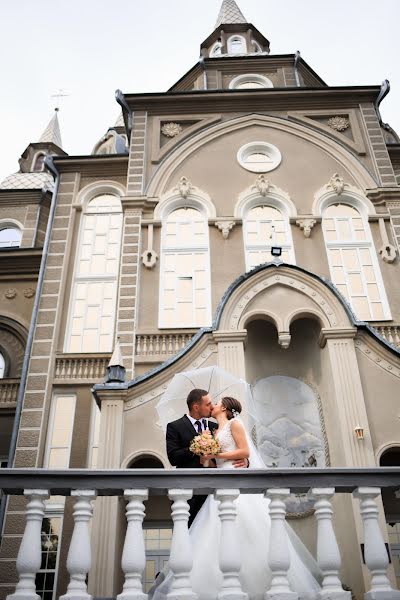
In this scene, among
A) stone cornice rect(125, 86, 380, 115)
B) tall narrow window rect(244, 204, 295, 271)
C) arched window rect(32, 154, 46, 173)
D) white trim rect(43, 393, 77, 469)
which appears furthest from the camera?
arched window rect(32, 154, 46, 173)

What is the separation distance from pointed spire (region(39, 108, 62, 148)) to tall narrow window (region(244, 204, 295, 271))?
66.3ft

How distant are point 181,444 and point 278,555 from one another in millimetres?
1925

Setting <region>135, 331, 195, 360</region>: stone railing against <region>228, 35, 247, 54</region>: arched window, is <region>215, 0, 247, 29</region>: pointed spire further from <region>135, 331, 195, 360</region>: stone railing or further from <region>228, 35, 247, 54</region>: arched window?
<region>135, 331, 195, 360</region>: stone railing

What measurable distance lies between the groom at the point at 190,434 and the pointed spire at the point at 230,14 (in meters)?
26.3

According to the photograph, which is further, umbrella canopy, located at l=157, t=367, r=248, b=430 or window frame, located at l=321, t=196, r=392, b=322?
window frame, located at l=321, t=196, r=392, b=322

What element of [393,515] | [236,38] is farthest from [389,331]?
[236,38]

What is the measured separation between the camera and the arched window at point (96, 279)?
53.5 feet

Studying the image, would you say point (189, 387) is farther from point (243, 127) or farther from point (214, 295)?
point (243, 127)

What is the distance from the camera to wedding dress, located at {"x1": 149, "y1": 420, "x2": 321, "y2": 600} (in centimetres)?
506

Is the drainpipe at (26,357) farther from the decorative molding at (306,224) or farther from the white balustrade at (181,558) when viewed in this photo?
the white balustrade at (181,558)

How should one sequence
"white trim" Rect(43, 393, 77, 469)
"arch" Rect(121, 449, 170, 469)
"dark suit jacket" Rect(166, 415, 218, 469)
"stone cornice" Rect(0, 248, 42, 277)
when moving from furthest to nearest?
1. "stone cornice" Rect(0, 248, 42, 277)
2. "white trim" Rect(43, 393, 77, 469)
3. "arch" Rect(121, 449, 170, 469)
4. "dark suit jacket" Rect(166, 415, 218, 469)

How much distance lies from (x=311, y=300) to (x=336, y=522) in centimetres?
484

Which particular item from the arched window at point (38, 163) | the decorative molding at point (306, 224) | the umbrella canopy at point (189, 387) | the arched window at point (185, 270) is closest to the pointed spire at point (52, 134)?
the arched window at point (38, 163)

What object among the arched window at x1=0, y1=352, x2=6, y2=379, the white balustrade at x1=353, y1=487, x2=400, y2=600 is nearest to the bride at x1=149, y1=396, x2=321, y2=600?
the white balustrade at x1=353, y1=487, x2=400, y2=600
